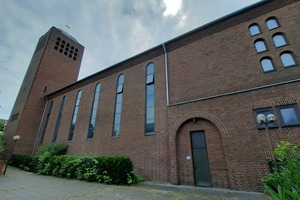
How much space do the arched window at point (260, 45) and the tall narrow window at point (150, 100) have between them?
23.8 ft

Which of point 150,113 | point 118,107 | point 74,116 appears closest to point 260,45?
point 150,113

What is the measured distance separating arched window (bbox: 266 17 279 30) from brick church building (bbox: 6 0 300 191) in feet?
0.17

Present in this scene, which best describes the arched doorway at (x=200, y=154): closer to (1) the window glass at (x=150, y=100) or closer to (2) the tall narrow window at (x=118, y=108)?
(1) the window glass at (x=150, y=100)

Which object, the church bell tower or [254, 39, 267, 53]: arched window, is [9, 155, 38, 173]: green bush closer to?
the church bell tower

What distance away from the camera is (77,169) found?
10750 mm

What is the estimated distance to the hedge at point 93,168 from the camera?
923 centimetres

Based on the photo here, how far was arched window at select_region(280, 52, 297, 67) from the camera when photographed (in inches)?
335

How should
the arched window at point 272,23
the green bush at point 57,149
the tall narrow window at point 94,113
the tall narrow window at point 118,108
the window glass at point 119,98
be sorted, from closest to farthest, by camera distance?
1. the arched window at point 272,23
2. the tall narrow window at point 118,108
3. the window glass at point 119,98
4. the tall narrow window at point 94,113
5. the green bush at point 57,149

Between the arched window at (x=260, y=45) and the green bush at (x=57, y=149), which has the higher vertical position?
the arched window at (x=260, y=45)

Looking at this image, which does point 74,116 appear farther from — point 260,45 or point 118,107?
point 260,45

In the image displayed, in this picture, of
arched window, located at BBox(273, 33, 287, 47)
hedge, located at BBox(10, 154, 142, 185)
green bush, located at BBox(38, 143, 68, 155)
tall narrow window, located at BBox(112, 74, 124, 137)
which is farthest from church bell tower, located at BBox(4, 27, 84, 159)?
arched window, located at BBox(273, 33, 287, 47)

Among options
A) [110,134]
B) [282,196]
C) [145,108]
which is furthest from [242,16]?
[110,134]

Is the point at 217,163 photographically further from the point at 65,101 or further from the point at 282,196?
the point at 65,101

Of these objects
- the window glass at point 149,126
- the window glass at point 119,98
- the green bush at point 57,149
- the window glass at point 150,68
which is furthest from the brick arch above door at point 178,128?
the green bush at point 57,149
